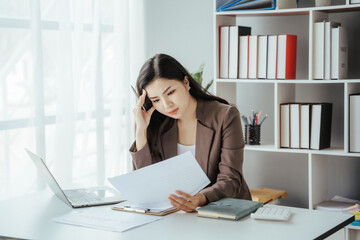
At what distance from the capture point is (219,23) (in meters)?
3.42

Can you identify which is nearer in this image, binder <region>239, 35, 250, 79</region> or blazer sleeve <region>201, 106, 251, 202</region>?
blazer sleeve <region>201, 106, 251, 202</region>

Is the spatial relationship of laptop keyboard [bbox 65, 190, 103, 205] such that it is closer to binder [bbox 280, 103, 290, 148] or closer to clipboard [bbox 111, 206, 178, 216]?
clipboard [bbox 111, 206, 178, 216]

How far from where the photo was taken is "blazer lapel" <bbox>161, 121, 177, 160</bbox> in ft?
7.80

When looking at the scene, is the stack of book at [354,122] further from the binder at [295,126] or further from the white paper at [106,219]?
the white paper at [106,219]

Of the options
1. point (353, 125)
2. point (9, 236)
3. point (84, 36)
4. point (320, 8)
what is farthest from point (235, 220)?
point (84, 36)

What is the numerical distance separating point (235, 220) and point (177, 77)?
767mm

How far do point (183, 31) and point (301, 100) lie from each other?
1.06 metres

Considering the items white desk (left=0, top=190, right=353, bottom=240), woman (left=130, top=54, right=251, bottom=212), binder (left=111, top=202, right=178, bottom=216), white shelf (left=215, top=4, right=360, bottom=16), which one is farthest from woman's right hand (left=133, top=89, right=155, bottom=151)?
white shelf (left=215, top=4, right=360, bottom=16)

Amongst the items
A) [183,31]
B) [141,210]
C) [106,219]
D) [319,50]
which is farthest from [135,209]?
[183,31]

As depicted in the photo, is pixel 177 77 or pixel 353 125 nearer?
pixel 177 77

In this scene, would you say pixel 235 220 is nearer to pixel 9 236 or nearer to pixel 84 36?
pixel 9 236

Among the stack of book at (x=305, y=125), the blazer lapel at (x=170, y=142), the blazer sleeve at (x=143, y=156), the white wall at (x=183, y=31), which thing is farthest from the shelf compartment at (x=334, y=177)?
the blazer sleeve at (x=143, y=156)

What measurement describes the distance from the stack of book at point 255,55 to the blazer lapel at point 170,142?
1.08 m

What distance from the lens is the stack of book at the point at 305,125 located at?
3182 mm
